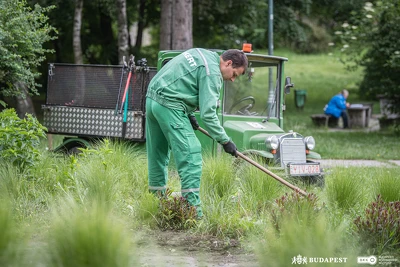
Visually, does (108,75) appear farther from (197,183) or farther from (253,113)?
(197,183)

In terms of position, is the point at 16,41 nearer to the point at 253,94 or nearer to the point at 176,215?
the point at 253,94

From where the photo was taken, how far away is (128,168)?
8.10 metres

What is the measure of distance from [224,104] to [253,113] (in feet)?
1.76

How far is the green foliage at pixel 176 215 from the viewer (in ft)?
20.6

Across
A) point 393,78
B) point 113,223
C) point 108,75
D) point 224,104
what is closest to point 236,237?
point 113,223

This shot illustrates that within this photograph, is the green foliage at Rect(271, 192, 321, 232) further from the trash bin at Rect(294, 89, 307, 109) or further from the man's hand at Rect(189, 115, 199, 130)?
the trash bin at Rect(294, 89, 307, 109)

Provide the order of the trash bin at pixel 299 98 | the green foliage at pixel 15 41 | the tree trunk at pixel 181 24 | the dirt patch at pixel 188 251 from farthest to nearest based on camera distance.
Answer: the trash bin at pixel 299 98
the tree trunk at pixel 181 24
the green foliage at pixel 15 41
the dirt patch at pixel 188 251

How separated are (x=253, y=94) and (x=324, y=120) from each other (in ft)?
47.0

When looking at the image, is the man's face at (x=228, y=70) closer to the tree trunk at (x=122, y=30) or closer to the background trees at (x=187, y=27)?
the background trees at (x=187, y=27)

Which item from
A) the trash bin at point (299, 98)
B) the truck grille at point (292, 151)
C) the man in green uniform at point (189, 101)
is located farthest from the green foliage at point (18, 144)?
the trash bin at point (299, 98)

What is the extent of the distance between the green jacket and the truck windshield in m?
2.75

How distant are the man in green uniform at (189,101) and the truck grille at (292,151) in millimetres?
2252

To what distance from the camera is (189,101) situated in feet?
21.5

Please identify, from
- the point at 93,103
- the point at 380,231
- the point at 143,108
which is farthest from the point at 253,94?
the point at 380,231
